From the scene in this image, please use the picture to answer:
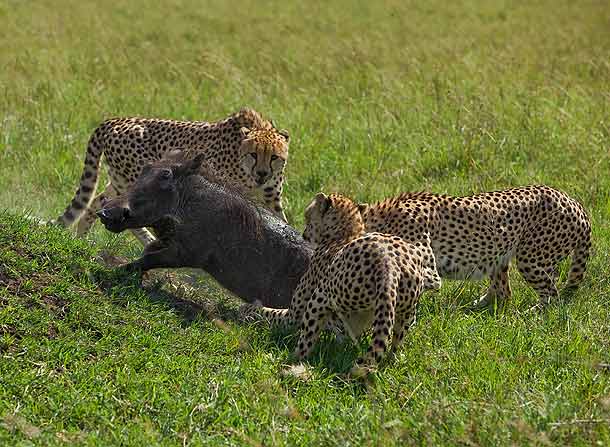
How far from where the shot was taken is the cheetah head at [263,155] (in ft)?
24.2

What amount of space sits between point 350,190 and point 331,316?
9.45 ft

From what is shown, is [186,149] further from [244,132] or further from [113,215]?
[113,215]

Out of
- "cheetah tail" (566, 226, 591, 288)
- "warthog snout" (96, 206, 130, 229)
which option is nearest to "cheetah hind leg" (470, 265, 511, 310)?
"cheetah tail" (566, 226, 591, 288)

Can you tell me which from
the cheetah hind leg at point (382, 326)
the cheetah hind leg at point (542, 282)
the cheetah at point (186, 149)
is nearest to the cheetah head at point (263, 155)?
the cheetah at point (186, 149)

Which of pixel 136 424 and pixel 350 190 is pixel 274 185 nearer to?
pixel 350 190

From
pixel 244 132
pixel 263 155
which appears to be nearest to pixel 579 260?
pixel 263 155

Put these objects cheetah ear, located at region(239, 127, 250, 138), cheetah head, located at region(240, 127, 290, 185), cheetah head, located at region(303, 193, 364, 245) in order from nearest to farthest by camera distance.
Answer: cheetah head, located at region(303, 193, 364, 245) < cheetah head, located at region(240, 127, 290, 185) < cheetah ear, located at region(239, 127, 250, 138)

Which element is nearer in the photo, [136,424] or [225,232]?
[136,424]

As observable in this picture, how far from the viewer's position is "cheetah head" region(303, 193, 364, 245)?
6.02m

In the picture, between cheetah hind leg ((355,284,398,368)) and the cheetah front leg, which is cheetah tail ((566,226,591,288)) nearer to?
cheetah hind leg ((355,284,398,368))

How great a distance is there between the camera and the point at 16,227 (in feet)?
19.6

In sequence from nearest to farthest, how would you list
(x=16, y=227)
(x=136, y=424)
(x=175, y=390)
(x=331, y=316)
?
(x=136, y=424) < (x=175, y=390) < (x=331, y=316) < (x=16, y=227)

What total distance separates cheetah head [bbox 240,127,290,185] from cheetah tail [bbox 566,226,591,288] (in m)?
2.08

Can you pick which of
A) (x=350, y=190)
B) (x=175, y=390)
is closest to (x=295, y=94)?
(x=350, y=190)
